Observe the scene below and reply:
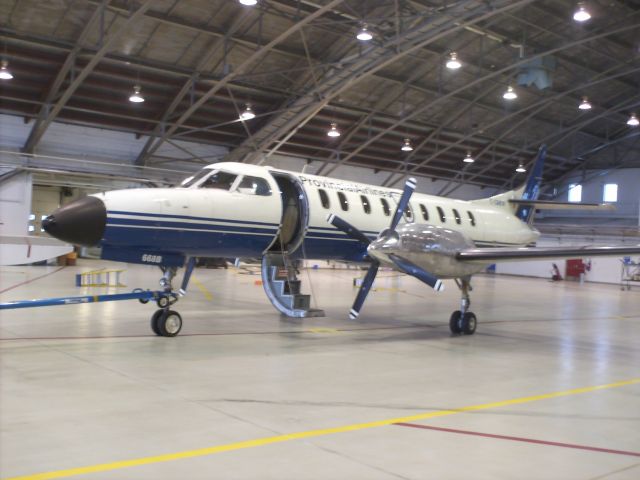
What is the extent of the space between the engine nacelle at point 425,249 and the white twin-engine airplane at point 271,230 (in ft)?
0.07

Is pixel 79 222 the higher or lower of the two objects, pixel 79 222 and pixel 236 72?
the lower

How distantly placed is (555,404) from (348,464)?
12.0 ft

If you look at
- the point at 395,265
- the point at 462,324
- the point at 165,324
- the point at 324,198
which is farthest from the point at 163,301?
the point at 462,324

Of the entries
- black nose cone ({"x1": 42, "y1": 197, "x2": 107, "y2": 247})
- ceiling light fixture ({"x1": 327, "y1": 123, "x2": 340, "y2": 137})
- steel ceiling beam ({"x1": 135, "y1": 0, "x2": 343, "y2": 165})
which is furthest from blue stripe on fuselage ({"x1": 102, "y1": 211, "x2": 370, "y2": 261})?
ceiling light fixture ({"x1": 327, "y1": 123, "x2": 340, "y2": 137})

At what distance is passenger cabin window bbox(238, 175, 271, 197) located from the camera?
13.0 meters

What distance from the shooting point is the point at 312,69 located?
28.9 meters

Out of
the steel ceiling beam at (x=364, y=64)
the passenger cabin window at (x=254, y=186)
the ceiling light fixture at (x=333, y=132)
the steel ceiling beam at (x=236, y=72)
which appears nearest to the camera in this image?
the passenger cabin window at (x=254, y=186)

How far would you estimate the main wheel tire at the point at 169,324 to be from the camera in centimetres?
1134

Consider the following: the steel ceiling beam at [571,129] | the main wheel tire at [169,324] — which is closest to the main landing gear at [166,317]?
the main wheel tire at [169,324]

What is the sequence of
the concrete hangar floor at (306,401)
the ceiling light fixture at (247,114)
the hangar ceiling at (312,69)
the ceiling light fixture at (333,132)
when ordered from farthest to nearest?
the ceiling light fixture at (333,132), the ceiling light fixture at (247,114), the hangar ceiling at (312,69), the concrete hangar floor at (306,401)

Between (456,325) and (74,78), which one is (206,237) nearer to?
(456,325)

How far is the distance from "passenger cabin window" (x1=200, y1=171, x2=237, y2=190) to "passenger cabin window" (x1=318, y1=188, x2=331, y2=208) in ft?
8.17

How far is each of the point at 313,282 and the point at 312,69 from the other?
34.9 ft

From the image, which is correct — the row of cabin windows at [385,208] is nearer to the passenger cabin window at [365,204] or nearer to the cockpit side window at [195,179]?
the passenger cabin window at [365,204]
